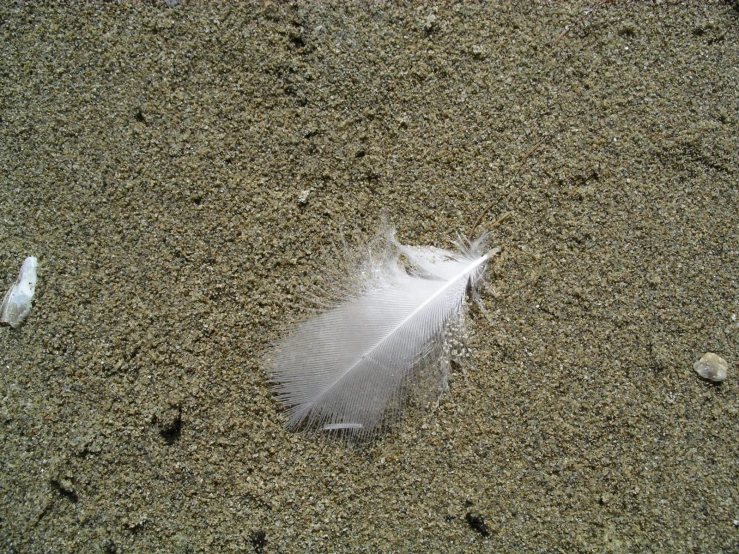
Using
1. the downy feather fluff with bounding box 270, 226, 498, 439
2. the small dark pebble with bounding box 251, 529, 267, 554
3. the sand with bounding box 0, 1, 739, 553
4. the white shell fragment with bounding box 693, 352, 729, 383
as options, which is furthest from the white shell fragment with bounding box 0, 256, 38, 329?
the white shell fragment with bounding box 693, 352, 729, 383

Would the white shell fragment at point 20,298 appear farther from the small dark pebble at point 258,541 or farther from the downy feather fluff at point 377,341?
the small dark pebble at point 258,541

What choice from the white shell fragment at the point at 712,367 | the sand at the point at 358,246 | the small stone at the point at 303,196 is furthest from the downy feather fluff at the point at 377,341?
the white shell fragment at the point at 712,367

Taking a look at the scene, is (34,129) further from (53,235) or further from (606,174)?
(606,174)

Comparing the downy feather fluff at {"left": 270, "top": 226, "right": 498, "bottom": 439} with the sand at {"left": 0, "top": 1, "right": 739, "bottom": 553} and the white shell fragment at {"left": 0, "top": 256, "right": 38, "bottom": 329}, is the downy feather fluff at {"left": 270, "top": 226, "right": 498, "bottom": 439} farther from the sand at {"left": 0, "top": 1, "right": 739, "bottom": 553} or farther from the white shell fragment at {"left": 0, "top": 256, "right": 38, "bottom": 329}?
the white shell fragment at {"left": 0, "top": 256, "right": 38, "bottom": 329}

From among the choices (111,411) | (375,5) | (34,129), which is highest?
(375,5)

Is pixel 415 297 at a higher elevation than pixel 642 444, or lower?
higher

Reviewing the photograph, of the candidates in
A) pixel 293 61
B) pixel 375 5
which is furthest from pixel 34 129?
pixel 375 5

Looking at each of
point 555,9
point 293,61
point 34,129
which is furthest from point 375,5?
point 34,129
